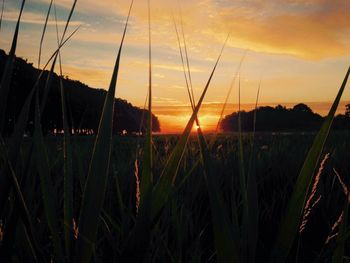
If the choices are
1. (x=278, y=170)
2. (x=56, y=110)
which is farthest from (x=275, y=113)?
(x=278, y=170)

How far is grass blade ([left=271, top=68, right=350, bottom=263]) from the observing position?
2.17 feet

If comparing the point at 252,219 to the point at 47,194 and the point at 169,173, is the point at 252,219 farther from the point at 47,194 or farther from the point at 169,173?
the point at 47,194

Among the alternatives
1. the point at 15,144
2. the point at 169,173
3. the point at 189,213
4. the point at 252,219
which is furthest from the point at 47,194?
the point at 189,213

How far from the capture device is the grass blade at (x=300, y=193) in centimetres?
66

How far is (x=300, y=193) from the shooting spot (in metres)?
0.69

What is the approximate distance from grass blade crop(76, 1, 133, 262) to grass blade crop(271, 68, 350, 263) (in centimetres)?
33

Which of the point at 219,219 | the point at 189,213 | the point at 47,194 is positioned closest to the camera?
the point at 219,219

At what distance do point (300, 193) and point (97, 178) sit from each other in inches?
13.8

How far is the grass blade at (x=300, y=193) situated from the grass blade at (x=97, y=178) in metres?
0.33

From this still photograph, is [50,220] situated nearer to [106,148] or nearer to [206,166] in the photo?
[106,148]

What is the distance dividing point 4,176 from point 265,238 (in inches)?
46.6

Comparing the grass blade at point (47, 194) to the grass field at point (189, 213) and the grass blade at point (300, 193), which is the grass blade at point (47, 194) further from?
the grass blade at point (300, 193)

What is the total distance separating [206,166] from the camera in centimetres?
61

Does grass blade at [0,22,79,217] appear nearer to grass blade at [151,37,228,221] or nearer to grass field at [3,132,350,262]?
grass field at [3,132,350,262]
